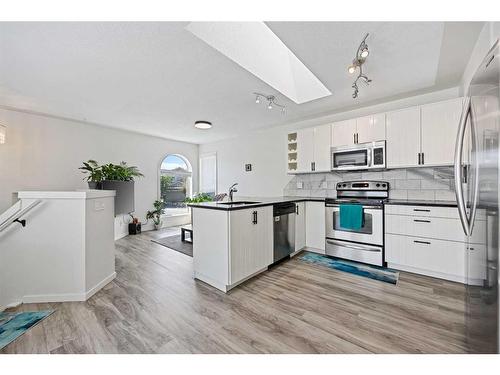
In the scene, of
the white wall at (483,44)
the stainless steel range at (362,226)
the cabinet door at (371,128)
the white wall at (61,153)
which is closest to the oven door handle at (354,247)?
the stainless steel range at (362,226)

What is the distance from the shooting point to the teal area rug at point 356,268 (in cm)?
248

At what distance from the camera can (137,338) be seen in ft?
4.91

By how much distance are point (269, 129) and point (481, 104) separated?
3883 mm

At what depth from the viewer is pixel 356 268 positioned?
9.09 feet

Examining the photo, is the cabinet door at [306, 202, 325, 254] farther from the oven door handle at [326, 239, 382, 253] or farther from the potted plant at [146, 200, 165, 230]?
the potted plant at [146, 200, 165, 230]

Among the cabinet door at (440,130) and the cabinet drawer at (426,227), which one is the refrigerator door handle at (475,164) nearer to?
the cabinet drawer at (426,227)

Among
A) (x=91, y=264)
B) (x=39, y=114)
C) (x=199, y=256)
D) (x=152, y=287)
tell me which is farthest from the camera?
(x=39, y=114)

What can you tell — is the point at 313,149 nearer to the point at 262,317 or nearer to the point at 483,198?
the point at 483,198

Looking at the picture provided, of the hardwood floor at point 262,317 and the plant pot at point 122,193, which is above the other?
the plant pot at point 122,193

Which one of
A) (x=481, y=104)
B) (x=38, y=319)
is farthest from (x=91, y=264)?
(x=481, y=104)

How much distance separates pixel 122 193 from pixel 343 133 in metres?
3.71

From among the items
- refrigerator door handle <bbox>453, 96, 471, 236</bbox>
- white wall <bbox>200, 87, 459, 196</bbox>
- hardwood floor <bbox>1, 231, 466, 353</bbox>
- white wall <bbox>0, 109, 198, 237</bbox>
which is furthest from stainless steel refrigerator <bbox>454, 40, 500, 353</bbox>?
white wall <bbox>0, 109, 198, 237</bbox>

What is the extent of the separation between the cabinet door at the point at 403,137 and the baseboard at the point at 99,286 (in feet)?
13.0

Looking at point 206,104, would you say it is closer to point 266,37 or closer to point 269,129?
point 266,37
